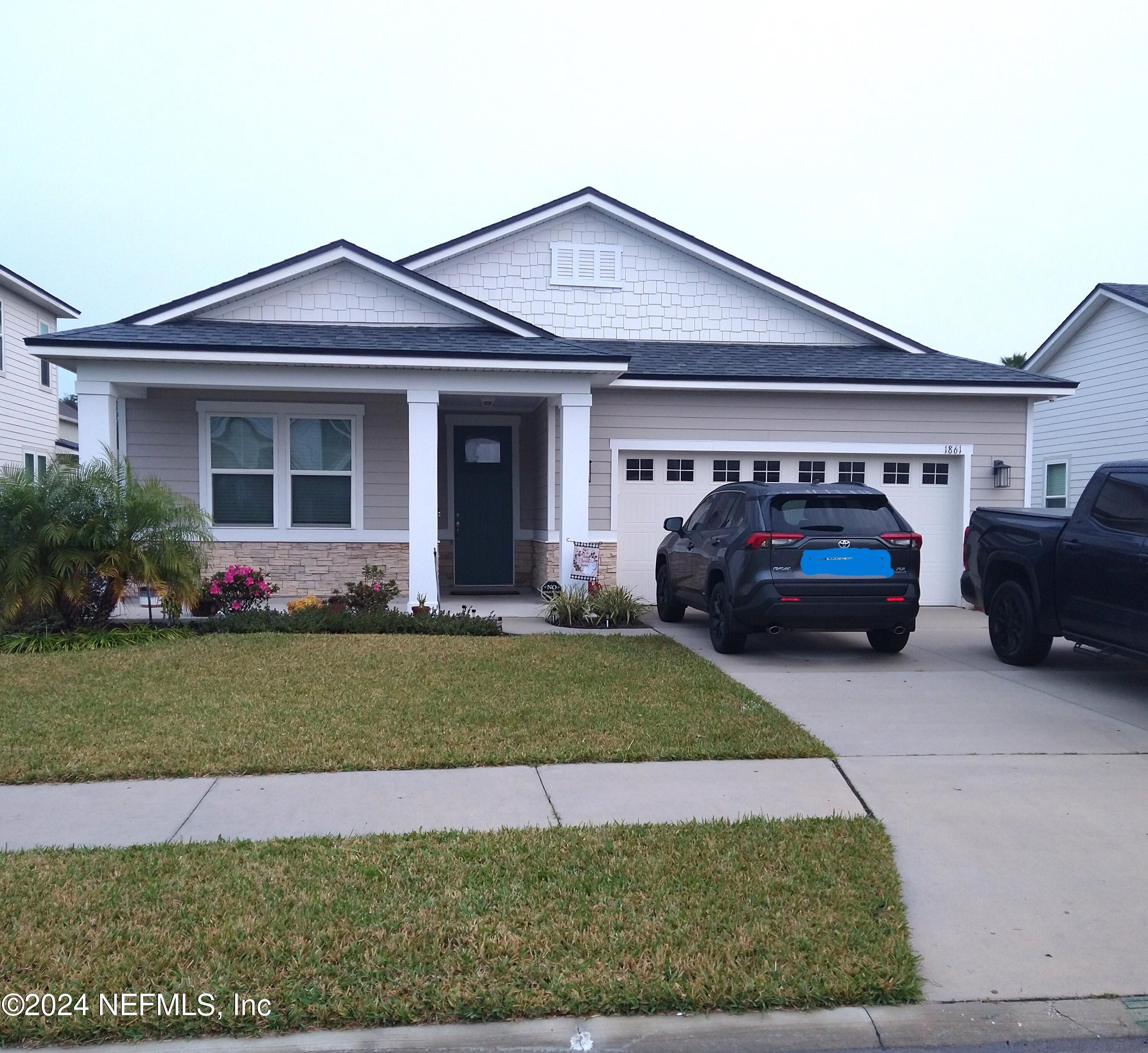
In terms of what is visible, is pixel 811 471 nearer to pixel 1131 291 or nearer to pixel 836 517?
pixel 836 517

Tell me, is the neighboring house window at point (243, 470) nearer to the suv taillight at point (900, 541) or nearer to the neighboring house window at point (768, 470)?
the neighboring house window at point (768, 470)

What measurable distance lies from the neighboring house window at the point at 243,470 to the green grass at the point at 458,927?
9870mm

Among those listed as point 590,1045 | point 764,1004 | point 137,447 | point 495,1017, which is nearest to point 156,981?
point 495,1017

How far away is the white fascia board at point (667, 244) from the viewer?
16.0 m

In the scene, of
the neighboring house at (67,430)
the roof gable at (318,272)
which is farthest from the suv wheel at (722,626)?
the neighboring house at (67,430)

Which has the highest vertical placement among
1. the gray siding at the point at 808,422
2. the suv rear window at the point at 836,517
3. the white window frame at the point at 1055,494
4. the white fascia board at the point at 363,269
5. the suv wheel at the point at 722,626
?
the white fascia board at the point at 363,269

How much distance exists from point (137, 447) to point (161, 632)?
4.48 metres

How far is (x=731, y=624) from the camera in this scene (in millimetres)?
9688

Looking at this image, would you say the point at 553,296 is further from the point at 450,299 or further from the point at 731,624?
the point at 731,624

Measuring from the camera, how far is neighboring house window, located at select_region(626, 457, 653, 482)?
14523 millimetres

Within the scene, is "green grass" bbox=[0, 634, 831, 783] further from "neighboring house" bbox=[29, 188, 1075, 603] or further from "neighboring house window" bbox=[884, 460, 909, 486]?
"neighboring house window" bbox=[884, 460, 909, 486]

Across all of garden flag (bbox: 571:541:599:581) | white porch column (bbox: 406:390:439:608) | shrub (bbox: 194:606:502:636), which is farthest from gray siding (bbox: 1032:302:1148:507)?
shrub (bbox: 194:606:502:636)

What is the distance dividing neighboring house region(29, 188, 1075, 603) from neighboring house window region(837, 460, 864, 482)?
34mm

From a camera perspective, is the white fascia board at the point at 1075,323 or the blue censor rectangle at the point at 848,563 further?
the white fascia board at the point at 1075,323
